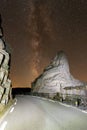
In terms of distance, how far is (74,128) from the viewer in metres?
13.8

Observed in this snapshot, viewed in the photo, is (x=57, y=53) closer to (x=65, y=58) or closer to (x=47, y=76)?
(x=65, y=58)

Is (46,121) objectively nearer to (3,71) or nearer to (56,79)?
(3,71)

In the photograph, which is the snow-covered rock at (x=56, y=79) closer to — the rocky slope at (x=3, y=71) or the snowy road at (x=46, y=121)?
the rocky slope at (x=3, y=71)

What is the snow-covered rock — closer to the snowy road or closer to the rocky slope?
the rocky slope

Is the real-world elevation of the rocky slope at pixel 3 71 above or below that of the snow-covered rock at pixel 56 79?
below

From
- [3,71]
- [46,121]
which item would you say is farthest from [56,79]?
[46,121]

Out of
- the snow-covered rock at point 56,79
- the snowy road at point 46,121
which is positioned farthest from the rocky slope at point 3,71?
the snow-covered rock at point 56,79

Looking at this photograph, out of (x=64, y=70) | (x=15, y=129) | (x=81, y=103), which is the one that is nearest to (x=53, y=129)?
(x=15, y=129)

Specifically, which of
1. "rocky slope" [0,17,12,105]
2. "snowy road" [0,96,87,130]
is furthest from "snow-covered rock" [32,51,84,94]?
"snowy road" [0,96,87,130]

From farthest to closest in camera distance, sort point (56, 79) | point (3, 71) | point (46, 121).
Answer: point (56, 79) < point (3, 71) < point (46, 121)

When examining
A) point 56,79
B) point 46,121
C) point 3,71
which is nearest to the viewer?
point 46,121

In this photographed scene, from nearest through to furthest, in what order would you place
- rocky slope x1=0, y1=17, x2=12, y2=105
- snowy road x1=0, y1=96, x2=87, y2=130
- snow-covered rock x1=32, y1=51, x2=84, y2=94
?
1. snowy road x1=0, y1=96, x2=87, y2=130
2. rocky slope x1=0, y1=17, x2=12, y2=105
3. snow-covered rock x1=32, y1=51, x2=84, y2=94

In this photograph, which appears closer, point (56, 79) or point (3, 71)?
point (3, 71)

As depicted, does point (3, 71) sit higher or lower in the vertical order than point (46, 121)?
higher
